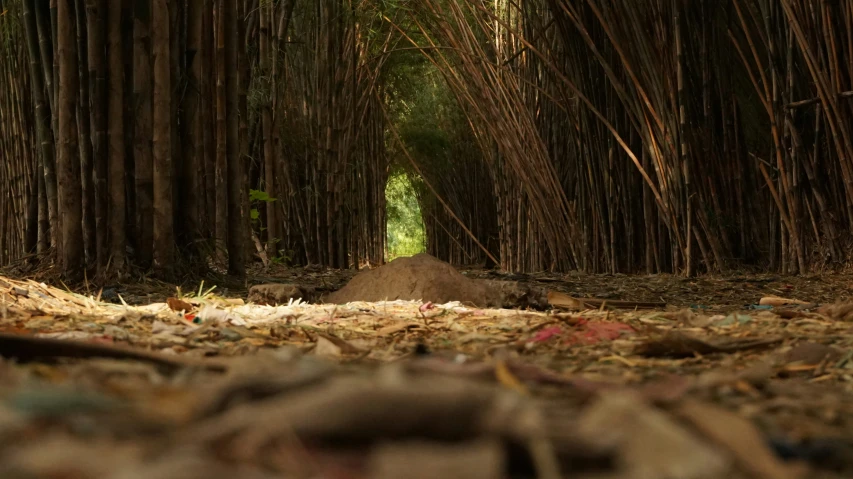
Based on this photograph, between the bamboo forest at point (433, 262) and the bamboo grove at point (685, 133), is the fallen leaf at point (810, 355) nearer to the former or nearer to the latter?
the bamboo forest at point (433, 262)

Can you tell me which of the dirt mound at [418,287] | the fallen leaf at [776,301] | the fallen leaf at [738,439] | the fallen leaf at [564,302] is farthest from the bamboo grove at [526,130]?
the fallen leaf at [738,439]

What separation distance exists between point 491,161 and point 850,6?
305 centimetres

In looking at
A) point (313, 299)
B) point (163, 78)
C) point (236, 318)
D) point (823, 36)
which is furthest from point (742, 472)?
point (823, 36)

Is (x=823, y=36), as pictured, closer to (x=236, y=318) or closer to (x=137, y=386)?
(x=236, y=318)

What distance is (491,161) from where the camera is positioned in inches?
223

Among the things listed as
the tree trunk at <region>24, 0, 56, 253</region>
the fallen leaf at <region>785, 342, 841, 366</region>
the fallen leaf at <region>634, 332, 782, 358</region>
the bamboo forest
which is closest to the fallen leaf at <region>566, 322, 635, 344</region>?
the bamboo forest

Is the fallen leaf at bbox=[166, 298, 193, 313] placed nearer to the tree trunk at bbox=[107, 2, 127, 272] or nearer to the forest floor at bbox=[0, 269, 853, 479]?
the tree trunk at bbox=[107, 2, 127, 272]

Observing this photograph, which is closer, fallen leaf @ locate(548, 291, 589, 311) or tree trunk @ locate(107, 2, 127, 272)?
fallen leaf @ locate(548, 291, 589, 311)

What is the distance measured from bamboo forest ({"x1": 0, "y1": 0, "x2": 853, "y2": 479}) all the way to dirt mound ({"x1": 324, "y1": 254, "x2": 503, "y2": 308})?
1 centimetres

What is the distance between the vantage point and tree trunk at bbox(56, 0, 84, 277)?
2781mm

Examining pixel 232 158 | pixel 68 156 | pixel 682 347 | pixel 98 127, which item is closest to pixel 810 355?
pixel 682 347

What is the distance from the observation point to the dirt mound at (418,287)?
260 cm

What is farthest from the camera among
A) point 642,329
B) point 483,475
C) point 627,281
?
point 627,281

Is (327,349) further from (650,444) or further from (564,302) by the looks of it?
(564,302)
